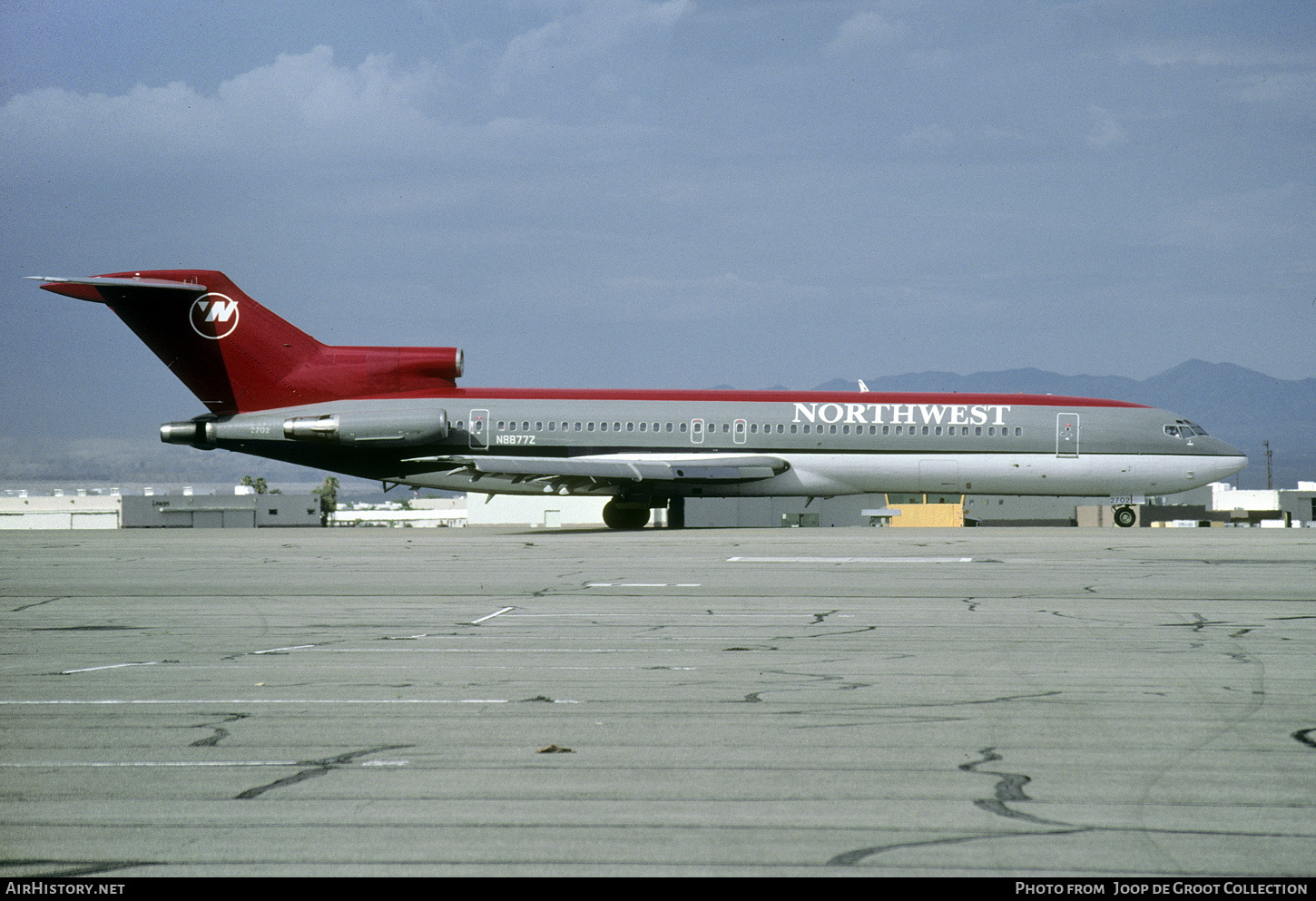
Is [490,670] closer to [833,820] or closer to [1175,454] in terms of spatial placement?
[833,820]

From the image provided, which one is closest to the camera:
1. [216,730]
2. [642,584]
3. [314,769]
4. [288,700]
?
[314,769]

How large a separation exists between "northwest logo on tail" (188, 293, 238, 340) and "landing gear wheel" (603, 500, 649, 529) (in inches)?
508

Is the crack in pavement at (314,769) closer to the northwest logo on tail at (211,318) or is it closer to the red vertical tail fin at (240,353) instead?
the red vertical tail fin at (240,353)

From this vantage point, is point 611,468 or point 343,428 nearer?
point 611,468

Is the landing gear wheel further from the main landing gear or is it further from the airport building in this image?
the airport building

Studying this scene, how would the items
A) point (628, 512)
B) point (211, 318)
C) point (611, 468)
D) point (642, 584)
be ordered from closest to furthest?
point (642, 584), point (611, 468), point (211, 318), point (628, 512)

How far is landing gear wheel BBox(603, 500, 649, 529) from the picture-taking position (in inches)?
1432

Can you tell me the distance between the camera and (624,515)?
36.5 meters

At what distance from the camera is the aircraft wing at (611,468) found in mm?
31328

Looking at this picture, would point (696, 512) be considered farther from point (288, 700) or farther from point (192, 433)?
point (288, 700)

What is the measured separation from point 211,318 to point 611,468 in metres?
13.2

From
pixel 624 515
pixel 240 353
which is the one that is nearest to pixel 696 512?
pixel 624 515

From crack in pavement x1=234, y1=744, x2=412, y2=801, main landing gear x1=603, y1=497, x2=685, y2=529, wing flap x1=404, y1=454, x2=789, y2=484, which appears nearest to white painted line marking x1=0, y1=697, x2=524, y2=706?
crack in pavement x1=234, y1=744, x2=412, y2=801
